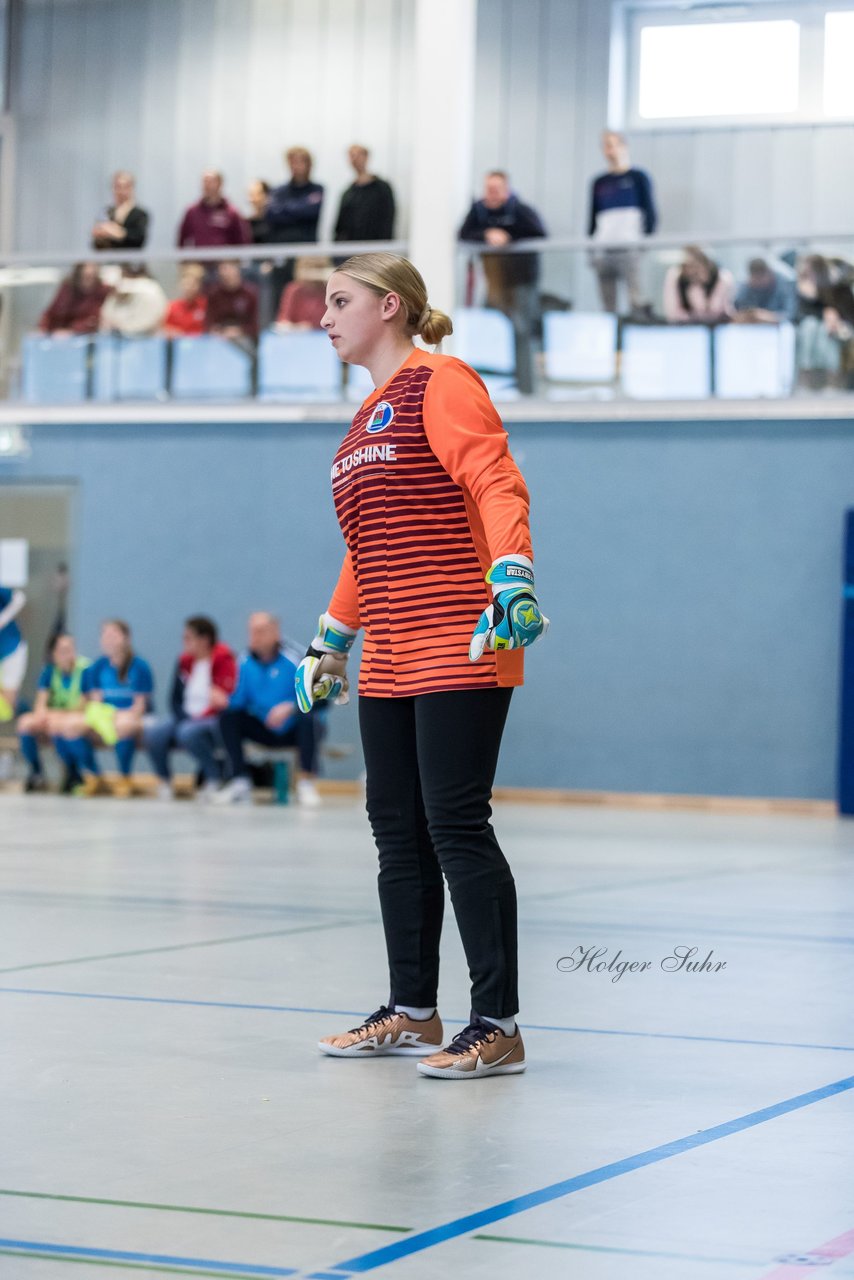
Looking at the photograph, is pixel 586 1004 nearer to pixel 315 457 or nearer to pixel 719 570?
pixel 719 570

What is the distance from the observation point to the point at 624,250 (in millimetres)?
14391

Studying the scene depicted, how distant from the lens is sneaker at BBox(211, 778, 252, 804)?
42.9 feet

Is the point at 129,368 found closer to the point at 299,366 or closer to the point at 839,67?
the point at 299,366

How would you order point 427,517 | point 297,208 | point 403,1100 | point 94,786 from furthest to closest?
point 297,208 → point 94,786 → point 427,517 → point 403,1100

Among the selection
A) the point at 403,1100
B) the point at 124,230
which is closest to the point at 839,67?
the point at 124,230

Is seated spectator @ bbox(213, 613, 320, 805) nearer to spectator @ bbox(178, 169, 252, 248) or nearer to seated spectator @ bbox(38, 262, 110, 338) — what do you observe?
seated spectator @ bbox(38, 262, 110, 338)

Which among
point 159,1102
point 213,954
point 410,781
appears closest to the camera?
point 159,1102

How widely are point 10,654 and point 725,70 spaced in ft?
26.7

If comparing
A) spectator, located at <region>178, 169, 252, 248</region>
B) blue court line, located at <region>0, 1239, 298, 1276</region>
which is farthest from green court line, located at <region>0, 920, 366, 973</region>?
spectator, located at <region>178, 169, 252, 248</region>

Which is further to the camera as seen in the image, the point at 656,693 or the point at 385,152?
the point at 385,152

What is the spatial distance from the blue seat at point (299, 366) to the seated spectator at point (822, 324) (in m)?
3.65

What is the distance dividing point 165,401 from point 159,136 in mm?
4336

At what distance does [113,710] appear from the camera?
45.4ft

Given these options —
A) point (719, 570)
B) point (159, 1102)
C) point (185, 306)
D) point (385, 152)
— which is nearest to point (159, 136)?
point (385, 152)
